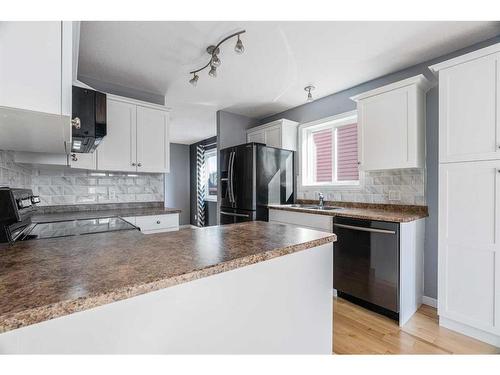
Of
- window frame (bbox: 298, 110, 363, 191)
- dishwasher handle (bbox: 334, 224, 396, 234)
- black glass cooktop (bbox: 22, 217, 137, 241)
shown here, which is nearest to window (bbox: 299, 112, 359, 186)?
window frame (bbox: 298, 110, 363, 191)

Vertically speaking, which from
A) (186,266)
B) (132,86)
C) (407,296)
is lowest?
(407,296)

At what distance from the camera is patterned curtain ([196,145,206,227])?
6797 mm

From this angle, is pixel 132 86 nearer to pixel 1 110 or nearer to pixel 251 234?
pixel 1 110

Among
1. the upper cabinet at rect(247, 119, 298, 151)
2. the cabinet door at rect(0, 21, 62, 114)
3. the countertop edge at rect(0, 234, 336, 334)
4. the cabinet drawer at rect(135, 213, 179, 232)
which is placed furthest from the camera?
the upper cabinet at rect(247, 119, 298, 151)

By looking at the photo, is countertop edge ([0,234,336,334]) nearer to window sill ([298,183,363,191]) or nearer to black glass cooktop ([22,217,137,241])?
black glass cooktop ([22,217,137,241])

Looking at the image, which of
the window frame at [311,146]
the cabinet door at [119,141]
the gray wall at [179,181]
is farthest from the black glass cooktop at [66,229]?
the gray wall at [179,181]

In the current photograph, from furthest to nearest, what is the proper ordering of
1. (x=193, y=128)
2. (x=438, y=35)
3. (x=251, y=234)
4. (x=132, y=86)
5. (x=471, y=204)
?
(x=193, y=128) → (x=132, y=86) → (x=438, y=35) → (x=471, y=204) → (x=251, y=234)

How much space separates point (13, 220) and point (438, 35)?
3.15m

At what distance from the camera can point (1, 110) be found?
0.79 m

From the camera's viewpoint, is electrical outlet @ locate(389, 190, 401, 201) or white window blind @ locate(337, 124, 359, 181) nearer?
electrical outlet @ locate(389, 190, 401, 201)

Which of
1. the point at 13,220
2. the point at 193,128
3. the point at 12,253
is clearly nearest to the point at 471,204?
the point at 12,253

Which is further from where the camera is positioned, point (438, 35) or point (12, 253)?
point (438, 35)

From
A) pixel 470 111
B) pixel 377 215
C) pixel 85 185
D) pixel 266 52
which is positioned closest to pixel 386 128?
pixel 470 111

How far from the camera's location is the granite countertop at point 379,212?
6.84 ft
